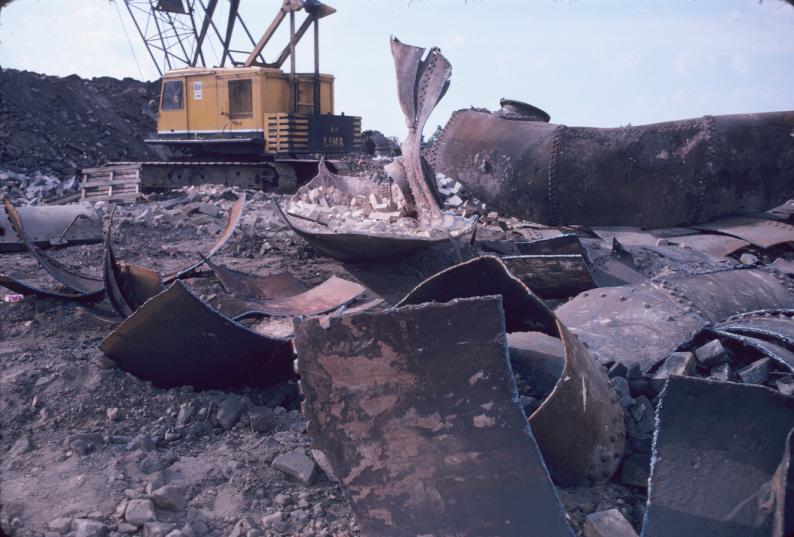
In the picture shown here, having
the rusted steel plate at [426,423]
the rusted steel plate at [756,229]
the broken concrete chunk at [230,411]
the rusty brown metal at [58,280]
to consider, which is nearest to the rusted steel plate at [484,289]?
the rusted steel plate at [426,423]

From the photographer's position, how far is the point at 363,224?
6.27 m

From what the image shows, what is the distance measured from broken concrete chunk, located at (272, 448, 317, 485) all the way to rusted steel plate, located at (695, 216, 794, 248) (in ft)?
15.2

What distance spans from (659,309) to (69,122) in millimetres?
21252

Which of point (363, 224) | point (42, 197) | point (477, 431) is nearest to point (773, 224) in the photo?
point (363, 224)

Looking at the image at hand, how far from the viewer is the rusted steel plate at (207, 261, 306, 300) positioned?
4.42 m

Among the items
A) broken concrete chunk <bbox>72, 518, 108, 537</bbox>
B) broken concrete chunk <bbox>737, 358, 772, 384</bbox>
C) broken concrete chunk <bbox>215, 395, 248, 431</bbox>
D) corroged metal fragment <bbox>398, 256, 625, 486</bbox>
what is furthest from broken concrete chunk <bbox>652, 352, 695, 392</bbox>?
broken concrete chunk <bbox>72, 518, 108, 537</bbox>

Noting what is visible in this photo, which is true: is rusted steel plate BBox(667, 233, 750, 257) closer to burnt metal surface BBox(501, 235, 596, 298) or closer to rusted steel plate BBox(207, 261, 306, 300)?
burnt metal surface BBox(501, 235, 596, 298)

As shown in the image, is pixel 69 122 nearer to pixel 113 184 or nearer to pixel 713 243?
pixel 113 184

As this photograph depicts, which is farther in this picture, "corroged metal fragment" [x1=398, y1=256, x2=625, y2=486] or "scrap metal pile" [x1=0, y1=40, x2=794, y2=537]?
"corroged metal fragment" [x1=398, y1=256, x2=625, y2=486]

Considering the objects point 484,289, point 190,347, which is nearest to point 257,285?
point 190,347

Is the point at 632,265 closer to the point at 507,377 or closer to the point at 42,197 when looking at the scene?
the point at 507,377

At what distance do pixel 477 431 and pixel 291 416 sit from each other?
1006 mm

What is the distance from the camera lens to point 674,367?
9.39ft

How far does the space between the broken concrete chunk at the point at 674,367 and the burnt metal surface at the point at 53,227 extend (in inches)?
193
